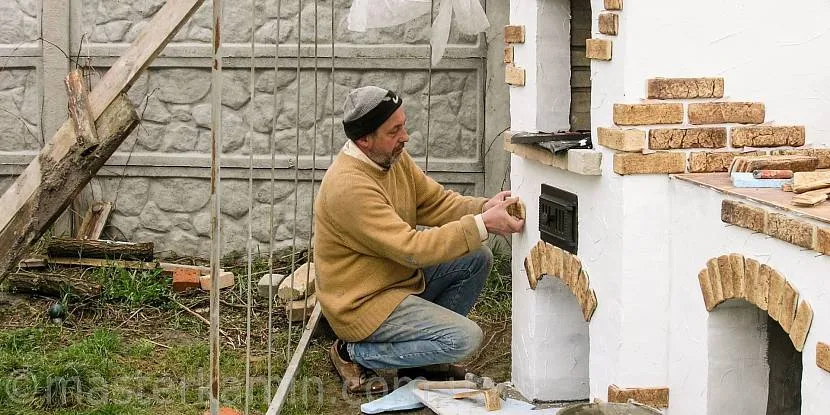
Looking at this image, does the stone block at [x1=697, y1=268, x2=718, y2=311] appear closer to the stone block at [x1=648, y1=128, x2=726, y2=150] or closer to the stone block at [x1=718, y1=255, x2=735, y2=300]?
the stone block at [x1=718, y1=255, x2=735, y2=300]

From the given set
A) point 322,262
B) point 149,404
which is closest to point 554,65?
point 322,262

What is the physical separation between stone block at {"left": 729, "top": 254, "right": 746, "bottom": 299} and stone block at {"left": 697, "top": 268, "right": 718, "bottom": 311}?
0.49ft

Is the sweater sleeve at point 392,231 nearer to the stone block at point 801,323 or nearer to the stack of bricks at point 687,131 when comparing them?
the stack of bricks at point 687,131

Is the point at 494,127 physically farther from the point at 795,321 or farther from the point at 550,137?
the point at 795,321

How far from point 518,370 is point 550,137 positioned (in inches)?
46.6

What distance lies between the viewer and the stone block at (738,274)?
12.0ft

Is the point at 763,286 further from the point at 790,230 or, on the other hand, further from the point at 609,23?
the point at 609,23

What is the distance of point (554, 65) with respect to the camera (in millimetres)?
4812

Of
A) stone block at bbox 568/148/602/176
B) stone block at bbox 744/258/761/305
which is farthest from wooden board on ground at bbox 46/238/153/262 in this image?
stone block at bbox 744/258/761/305

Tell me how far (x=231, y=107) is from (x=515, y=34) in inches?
116

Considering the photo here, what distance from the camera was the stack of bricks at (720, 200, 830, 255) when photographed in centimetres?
318

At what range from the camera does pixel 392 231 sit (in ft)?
16.0

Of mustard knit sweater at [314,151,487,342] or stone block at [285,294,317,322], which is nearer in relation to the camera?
mustard knit sweater at [314,151,487,342]

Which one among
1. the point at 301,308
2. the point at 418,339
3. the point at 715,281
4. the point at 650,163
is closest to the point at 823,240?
the point at 715,281
